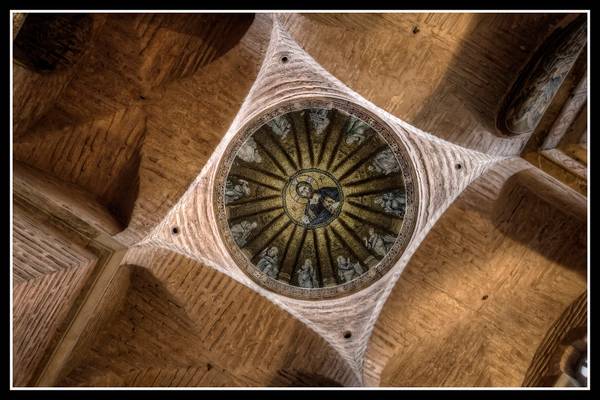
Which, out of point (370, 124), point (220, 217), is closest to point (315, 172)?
point (370, 124)

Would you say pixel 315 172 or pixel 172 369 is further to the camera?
pixel 315 172

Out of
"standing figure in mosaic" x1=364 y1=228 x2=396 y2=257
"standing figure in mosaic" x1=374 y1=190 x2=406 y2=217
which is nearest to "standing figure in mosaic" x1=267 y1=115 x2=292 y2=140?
"standing figure in mosaic" x1=374 y1=190 x2=406 y2=217

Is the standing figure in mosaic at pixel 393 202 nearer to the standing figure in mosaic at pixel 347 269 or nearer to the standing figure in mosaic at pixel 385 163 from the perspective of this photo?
the standing figure in mosaic at pixel 385 163

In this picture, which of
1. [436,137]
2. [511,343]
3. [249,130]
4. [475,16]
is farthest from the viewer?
[249,130]

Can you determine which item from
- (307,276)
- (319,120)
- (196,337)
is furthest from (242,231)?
(319,120)

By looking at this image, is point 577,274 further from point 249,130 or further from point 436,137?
point 249,130

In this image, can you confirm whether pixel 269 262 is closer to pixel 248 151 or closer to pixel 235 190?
pixel 235 190

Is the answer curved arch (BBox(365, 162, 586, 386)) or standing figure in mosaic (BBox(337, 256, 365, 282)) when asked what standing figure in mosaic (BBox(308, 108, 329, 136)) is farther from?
curved arch (BBox(365, 162, 586, 386))
